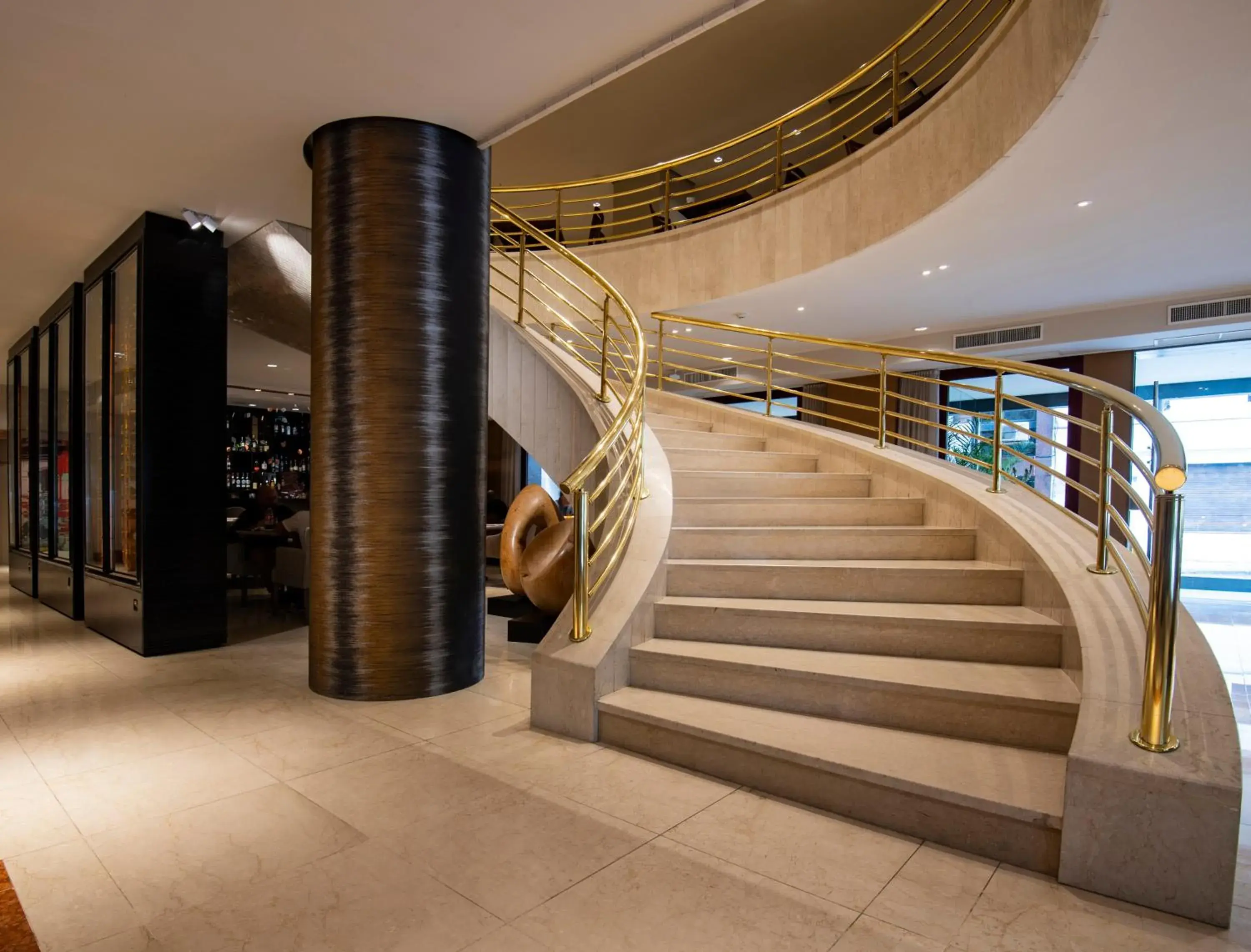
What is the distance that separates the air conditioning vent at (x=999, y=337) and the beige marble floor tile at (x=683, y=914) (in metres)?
9.36

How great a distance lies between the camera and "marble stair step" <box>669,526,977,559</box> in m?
4.29

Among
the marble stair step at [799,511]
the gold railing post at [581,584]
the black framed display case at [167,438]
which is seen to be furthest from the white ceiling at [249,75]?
the marble stair step at [799,511]

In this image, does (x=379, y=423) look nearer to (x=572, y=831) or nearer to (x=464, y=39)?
(x=464, y=39)

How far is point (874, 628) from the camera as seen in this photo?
11.5 ft

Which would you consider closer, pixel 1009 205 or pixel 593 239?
pixel 1009 205

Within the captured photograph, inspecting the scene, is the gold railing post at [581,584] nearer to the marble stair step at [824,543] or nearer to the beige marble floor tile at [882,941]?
the marble stair step at [824,543]

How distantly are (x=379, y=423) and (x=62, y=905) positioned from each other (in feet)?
8.19

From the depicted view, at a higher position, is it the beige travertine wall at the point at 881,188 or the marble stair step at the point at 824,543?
A: the beige travertine wall at the point at 881,188

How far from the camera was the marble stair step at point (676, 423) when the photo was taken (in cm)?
685

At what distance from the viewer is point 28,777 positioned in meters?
3.09

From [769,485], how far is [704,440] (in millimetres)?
1202

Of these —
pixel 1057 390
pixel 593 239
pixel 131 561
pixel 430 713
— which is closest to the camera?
pixel 430 713

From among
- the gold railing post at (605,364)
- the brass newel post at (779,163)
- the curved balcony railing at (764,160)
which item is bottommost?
the gold railing post at (605,364)

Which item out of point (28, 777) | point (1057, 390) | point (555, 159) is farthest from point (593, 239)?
point (28, 777)
